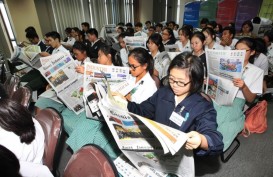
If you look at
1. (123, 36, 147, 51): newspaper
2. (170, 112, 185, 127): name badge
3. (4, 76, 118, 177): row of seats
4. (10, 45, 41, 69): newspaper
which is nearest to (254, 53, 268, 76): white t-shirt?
(123, 36, 147, 51): newspaper

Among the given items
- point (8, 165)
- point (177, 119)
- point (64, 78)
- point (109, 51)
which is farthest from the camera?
point (109, 51)

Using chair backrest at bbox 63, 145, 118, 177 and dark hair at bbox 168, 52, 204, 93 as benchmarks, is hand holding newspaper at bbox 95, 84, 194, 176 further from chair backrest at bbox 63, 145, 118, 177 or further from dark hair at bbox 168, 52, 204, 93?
dark hair at bbox 168, 52, 204, 93

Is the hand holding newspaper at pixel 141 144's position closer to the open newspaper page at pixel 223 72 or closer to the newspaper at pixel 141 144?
the newspaper at pixel 141 144

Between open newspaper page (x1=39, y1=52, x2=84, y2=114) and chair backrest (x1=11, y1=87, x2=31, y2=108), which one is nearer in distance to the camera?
chair backrest (x1=11, y1=87, x2=31, y2=108)

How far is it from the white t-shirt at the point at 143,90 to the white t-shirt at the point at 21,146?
0.73 metres

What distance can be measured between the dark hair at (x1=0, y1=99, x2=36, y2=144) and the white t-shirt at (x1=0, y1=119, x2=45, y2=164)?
0.06 feet

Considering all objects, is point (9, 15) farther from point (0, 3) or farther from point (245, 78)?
point (245, 78)

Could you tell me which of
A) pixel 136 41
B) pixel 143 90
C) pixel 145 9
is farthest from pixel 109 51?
pixel 145 9

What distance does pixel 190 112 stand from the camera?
937 millimetres

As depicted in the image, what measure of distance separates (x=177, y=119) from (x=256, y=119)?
165cm

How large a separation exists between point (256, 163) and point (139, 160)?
1.40 m

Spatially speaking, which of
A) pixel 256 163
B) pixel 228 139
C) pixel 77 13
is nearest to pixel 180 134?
pixel 228 139

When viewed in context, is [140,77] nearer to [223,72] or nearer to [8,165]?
[223,72]

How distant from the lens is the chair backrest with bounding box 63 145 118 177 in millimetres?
802
